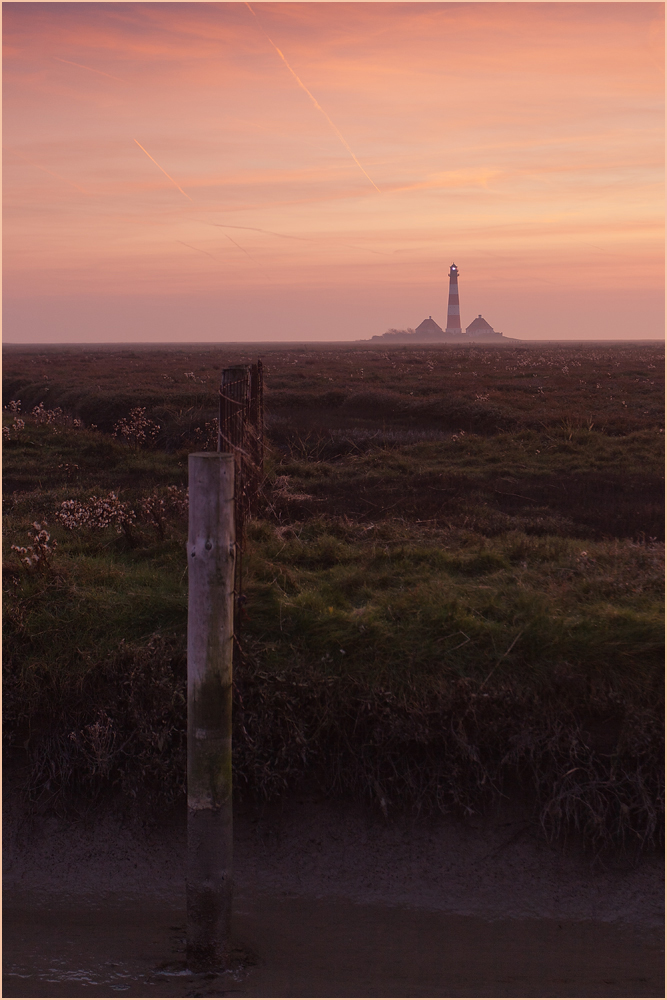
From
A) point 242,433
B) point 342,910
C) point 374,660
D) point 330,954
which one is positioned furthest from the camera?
point 242,433

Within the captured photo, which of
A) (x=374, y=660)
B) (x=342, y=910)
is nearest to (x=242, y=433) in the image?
(x=374, y=660)

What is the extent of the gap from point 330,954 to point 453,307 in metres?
180

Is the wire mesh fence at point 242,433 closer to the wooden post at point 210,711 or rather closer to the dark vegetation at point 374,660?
the wooden post at point 210,711

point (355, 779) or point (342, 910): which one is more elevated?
point (355, 779)

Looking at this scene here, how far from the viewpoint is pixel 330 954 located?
4461 mm

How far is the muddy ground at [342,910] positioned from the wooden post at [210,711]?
1.30ft

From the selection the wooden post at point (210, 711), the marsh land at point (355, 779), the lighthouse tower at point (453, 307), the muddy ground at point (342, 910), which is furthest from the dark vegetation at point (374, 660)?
the lighthouse tower at point (453, 307)

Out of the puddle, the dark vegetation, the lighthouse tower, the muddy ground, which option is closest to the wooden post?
the puddle

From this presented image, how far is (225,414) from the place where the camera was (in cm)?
550

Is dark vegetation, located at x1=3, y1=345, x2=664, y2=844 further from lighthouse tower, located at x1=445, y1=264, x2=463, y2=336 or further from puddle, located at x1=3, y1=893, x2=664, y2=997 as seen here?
lighthouse tower, located at x1=445, y1=264, x2=463, y2=336

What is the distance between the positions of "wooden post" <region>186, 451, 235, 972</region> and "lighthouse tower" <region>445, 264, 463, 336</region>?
535 feet

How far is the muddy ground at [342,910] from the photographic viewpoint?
4.35 meters

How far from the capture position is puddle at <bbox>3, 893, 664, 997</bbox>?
4.30m

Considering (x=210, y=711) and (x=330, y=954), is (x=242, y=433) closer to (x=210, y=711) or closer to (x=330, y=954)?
(x=210, y=711)
